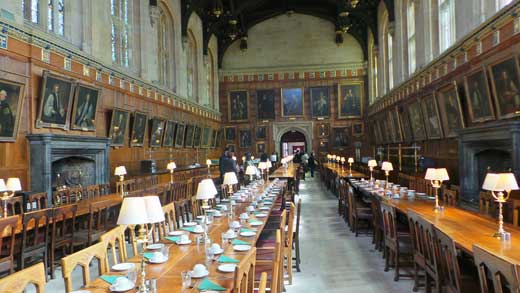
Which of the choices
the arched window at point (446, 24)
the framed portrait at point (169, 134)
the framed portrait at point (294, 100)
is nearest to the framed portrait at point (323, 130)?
the framed portrait at point (294, 100)

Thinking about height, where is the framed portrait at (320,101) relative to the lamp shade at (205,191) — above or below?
above

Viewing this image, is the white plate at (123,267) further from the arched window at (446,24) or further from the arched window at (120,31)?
the arched window at (446,24)

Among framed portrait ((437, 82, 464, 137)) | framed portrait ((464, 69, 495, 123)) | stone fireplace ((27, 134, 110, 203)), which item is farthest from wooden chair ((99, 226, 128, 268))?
framed portrait ((437, 82, 464, 137))

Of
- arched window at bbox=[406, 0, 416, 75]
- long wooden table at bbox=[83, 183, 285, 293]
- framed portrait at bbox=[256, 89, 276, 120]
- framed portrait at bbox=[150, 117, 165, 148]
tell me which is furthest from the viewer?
framed portrait at bbox=[256, 89, 276, 120]

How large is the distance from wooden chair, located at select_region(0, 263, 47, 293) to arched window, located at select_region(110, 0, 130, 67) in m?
10.1

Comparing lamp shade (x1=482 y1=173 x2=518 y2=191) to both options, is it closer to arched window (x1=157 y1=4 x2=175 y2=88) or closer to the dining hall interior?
the dining hall interior

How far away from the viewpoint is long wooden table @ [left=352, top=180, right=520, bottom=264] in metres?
3.22

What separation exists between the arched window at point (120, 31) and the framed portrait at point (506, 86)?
381 inches

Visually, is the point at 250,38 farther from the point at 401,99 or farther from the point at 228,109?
the point at 401,99

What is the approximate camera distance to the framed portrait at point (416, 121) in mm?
12134

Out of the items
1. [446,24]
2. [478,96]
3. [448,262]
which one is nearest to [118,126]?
[478,96]

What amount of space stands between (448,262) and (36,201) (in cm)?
A: 643

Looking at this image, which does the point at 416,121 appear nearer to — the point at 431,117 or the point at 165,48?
the point at 431,117

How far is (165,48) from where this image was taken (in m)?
15.6
